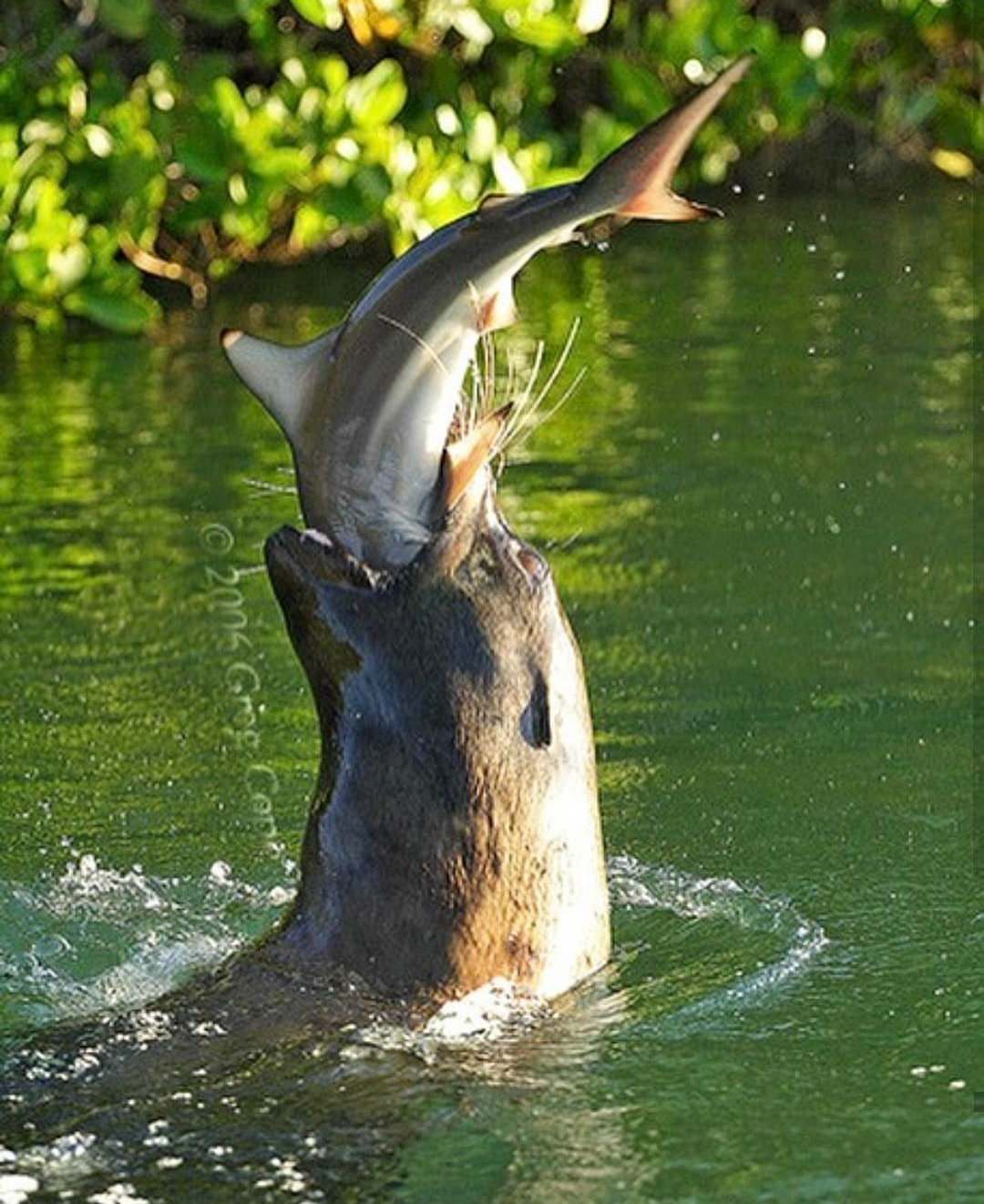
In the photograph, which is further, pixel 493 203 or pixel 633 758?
pixel 633 758

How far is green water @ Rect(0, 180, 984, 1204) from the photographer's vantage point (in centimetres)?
406

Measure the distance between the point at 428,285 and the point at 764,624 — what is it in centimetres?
344

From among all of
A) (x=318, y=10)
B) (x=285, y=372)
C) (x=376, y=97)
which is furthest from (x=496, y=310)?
(x=376, y=97)

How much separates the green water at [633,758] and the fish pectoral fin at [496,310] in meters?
0.88

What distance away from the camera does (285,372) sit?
4047 millimetres

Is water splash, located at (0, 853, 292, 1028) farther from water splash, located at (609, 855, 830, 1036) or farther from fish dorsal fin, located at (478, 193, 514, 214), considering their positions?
fish dorsal fin, located at (478, 193, 514, 214)

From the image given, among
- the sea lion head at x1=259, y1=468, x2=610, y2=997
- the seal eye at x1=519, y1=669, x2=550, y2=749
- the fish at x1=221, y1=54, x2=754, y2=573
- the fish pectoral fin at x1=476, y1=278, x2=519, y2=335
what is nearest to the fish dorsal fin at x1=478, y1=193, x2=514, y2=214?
the fish at x1=221, y1=54, x2=754, y2=573

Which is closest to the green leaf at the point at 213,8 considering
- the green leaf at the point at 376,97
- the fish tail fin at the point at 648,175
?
the green leaf at the point at 376,97

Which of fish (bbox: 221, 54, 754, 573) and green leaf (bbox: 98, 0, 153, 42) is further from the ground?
green leaf (bbox: 98, 0, 153, 42)

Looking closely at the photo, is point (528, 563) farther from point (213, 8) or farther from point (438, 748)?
point (213, 8)

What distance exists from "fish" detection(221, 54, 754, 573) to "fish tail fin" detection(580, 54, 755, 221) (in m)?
0.14

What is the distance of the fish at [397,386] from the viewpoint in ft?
13.1

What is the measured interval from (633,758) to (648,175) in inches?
105

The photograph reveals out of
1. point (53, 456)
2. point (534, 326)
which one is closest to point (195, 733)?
point (53, 456)
